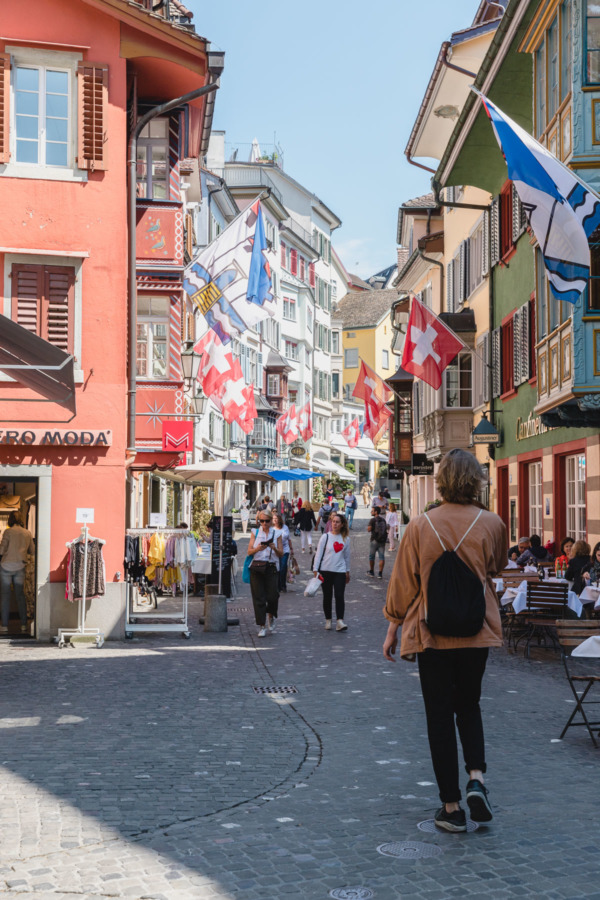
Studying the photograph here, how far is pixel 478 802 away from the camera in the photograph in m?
5.89

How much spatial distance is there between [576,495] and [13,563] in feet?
29.9

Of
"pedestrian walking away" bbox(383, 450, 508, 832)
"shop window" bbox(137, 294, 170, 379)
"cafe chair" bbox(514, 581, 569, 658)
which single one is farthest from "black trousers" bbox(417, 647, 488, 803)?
"shop window" bbox(137, 294, 170, 379)

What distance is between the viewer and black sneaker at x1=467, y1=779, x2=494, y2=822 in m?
5.89

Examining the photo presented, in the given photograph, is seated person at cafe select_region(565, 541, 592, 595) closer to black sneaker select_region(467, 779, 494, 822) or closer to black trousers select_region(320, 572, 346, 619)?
black trousers select_region(320, 572, 346, 619)

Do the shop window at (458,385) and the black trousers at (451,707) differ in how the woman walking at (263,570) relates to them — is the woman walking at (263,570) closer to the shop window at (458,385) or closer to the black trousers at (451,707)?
the black trousers at (451,707)

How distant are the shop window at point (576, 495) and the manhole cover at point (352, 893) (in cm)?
1313

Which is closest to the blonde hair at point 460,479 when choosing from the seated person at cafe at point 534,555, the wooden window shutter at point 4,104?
the wooden window shutter at point 4,104

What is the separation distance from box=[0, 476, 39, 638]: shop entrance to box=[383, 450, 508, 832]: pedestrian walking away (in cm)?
1055

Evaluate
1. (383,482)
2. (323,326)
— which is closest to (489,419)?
(383,482)

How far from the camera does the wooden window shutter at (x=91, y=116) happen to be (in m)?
15.9

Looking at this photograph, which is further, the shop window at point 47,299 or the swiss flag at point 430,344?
the swiss flag at point 430,344

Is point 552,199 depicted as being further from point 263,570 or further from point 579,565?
point 263,570

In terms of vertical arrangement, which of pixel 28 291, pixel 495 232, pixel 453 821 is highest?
pixel 495 232

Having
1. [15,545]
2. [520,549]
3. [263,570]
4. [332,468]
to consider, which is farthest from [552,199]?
[332,468]
